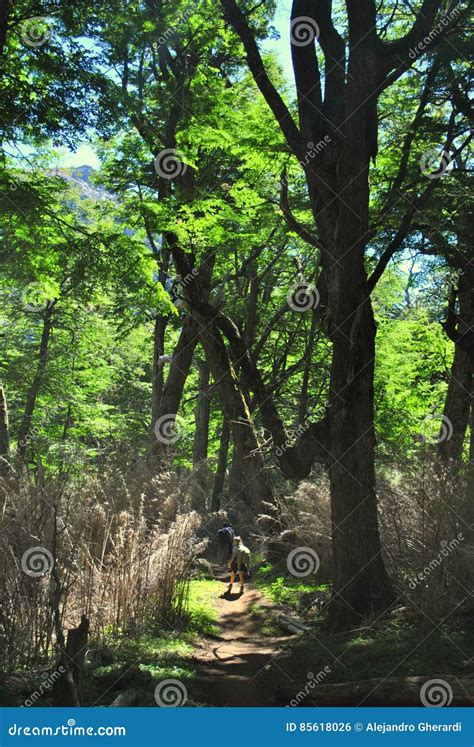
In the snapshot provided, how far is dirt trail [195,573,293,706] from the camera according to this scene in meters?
6.58

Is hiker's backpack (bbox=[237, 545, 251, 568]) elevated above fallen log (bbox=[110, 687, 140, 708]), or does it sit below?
above

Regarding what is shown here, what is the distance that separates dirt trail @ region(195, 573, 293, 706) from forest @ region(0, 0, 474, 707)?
5 cm

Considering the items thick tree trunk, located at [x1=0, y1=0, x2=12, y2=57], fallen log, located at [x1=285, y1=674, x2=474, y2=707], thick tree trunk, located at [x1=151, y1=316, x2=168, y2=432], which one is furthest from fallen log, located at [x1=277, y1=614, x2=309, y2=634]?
thick tree trunk, located at [x1=0, y1=0, x2=12, y2=57]

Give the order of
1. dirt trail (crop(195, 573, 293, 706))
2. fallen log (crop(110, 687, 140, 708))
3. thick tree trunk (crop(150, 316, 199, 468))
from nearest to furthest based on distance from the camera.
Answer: fallen log (crop(110, 687, 140, 708)), dirt trail (crop(195, 573, 293, 706)), thick tree trunk (crop(150, 316, 199, 468))

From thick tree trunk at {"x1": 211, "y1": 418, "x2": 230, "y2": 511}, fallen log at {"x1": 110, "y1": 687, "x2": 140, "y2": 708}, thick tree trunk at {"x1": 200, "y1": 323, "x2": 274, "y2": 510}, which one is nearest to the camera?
fallen log at {"x1": 110, "y1": 687, "x2": 140, "y2": 708}

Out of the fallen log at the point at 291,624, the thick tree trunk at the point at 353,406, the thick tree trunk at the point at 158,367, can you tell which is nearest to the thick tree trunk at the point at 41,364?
the thick tree trunk at the point at 158,367

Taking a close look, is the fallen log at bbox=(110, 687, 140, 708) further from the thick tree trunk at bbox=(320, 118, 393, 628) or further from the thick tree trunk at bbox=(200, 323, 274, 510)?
the thick tree trunk at bbox=(200, 323, 274, 510)

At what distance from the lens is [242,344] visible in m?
13.2

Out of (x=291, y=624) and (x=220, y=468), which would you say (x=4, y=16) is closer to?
(x=291, y=624)

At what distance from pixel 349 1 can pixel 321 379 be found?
1373 cm

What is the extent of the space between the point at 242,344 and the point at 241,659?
6580 millimetres

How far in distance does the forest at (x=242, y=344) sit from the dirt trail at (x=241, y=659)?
0.05m

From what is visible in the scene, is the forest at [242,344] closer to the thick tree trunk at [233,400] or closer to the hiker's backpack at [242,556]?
the thick tree trunk at [233,400]

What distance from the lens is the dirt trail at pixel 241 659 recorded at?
6.58 m
